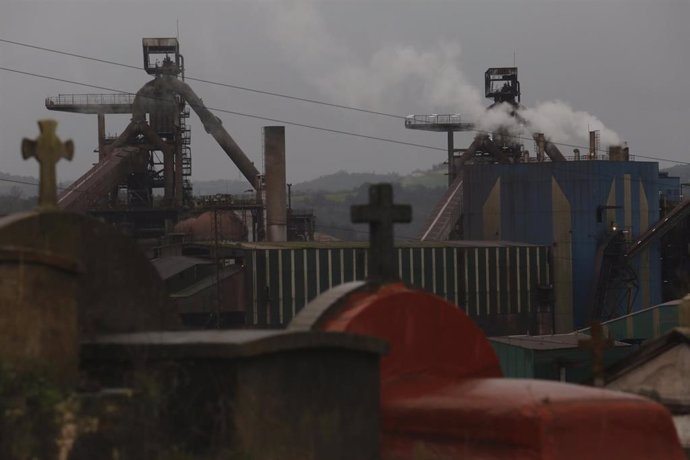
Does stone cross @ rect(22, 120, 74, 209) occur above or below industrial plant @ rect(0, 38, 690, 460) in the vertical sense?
above

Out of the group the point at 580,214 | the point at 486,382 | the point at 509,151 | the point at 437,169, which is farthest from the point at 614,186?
the point at 437,169

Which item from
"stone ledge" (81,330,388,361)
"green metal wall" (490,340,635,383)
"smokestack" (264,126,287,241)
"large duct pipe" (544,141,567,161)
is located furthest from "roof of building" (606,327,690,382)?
"large duct pipe" (544,141,567,161)

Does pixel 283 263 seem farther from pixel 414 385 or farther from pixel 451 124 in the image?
pixel 414 385

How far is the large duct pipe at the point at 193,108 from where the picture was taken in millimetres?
78944

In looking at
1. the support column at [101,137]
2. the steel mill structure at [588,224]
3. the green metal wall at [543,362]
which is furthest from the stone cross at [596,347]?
the support column at [101,137]

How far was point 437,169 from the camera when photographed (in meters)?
197

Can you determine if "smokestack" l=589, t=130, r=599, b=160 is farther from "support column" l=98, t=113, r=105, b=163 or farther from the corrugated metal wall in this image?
"support column" l=98, t=113, r=105, b=163

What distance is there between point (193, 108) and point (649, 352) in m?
61.3

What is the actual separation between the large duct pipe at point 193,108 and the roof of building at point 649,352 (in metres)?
58.0

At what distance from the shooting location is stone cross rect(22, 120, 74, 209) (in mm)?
12172

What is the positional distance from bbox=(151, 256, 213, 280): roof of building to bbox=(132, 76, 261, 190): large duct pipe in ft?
62.9

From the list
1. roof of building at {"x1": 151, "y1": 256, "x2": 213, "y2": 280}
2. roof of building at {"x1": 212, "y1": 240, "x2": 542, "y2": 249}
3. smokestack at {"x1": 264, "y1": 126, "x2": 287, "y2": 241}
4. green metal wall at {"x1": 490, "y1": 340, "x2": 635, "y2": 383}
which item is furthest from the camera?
smokestack at {"x1": 264, "y1": 126, "x2": 287, "y2": 241}

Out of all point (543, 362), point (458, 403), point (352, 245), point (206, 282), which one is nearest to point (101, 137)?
point (352, 245)

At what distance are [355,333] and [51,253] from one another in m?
3.33
